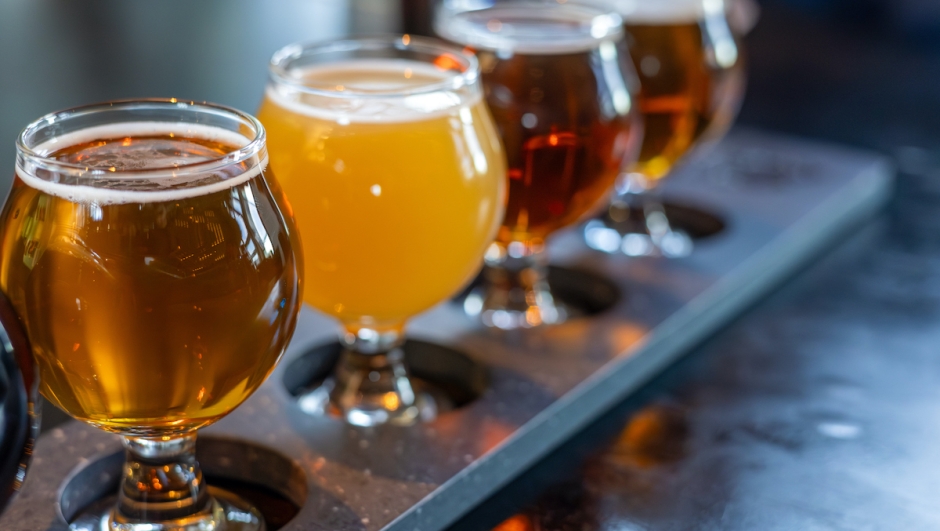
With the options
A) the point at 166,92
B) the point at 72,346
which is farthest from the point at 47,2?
the point at 72,346

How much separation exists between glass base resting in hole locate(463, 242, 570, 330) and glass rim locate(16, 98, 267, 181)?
398mm

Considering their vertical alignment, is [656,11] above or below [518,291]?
above

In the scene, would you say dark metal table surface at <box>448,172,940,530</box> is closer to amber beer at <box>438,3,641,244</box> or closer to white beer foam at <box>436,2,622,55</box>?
amber beer at <box>438,3,641,244</box>

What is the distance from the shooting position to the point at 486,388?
0.90 metres

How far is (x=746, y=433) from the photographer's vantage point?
87 cm

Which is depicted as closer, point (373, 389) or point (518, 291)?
point (373, 389)

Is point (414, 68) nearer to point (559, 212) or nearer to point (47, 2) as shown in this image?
point (559, 212)

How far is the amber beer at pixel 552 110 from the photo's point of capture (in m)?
0.90

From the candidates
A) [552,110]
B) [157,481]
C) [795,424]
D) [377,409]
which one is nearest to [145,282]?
[157,481]

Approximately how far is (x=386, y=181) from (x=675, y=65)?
1.50ft

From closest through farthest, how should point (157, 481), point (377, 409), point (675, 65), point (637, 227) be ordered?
1. point (157, 481)
2. point (377, 409)
3. point (675, 65)
4. point (637, 227)

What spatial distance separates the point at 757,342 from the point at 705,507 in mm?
308

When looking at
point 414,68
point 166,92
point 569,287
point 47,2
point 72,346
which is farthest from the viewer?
point 47,2

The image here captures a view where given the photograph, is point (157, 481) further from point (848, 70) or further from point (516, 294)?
point (848, 70)
